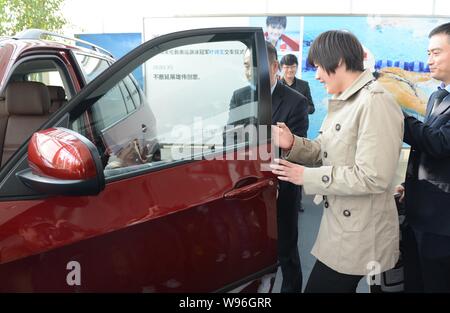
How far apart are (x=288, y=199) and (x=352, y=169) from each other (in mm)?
974

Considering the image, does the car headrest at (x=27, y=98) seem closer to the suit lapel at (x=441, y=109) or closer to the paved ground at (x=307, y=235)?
the paved ground at (x=307, y=235)

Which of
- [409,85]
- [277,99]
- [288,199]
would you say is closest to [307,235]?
[288,199]

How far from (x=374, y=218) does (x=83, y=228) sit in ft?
3.39

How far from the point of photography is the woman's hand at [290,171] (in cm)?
151

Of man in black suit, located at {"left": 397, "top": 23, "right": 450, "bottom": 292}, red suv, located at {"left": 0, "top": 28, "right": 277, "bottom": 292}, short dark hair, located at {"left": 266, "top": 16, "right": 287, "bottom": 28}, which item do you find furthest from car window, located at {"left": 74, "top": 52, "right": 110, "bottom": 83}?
short dark hair, located at {"left": 266, "top": 16, "right": 287, "bottom": 28}

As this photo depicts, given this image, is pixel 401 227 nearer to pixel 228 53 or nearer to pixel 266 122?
pixel 266 122

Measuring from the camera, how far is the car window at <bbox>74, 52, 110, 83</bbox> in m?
2.77

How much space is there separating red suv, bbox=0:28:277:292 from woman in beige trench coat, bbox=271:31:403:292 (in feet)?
0.80

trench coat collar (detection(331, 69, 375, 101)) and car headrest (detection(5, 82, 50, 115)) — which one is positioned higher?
trench coat collar (detection(331, 69, 375, 101))

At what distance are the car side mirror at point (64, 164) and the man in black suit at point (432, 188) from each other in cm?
122

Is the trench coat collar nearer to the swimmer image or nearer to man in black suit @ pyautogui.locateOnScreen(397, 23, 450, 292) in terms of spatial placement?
man in black suit @ pyautogui.locateOnScreen(397, 23, 450, 292)

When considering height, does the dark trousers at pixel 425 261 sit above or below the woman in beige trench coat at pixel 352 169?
below

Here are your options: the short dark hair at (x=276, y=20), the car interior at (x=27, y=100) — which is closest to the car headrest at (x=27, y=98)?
the car interior at (x=27, y=100)
